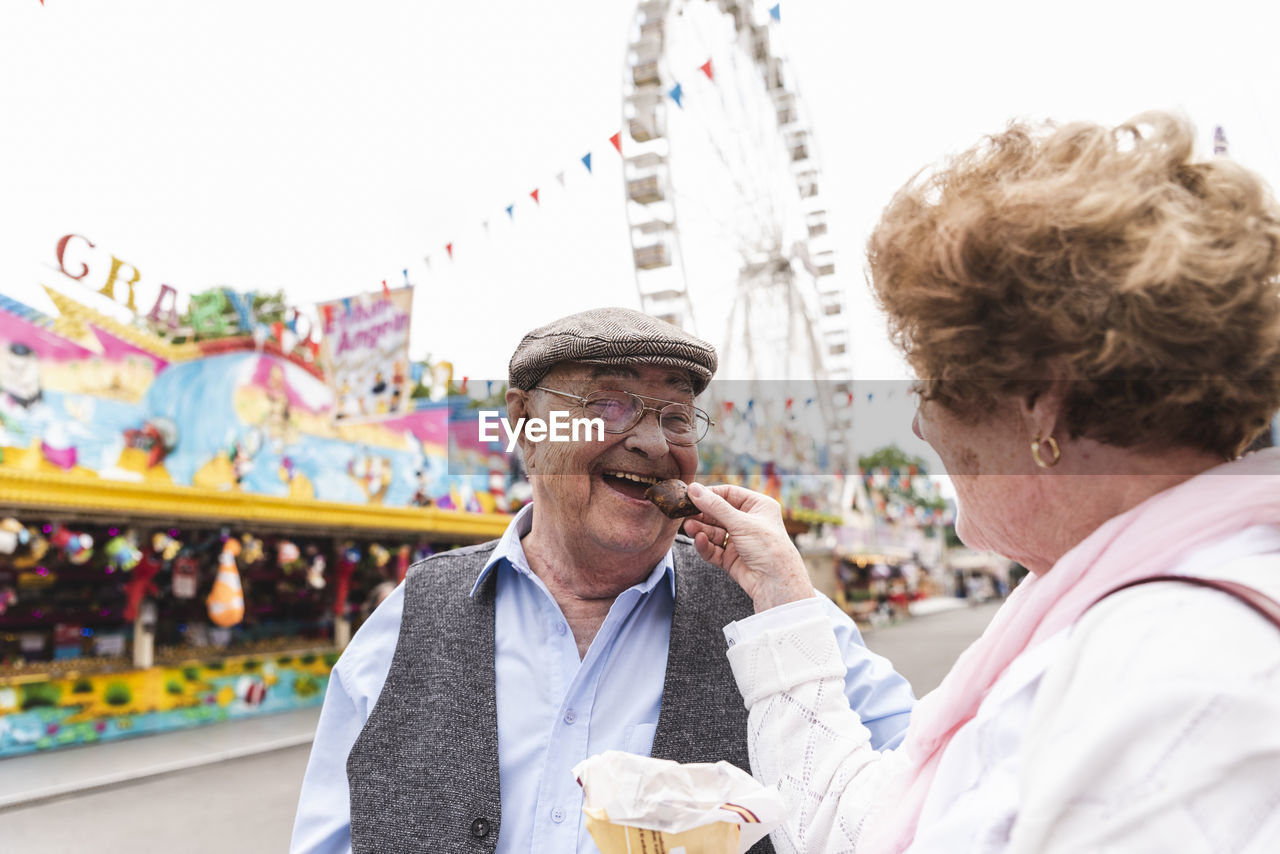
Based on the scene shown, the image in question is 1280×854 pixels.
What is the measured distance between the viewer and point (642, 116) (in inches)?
400

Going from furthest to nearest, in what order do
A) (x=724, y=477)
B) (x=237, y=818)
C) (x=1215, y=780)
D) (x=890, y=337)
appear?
(x=724, y=477)
(x=237, y=818)
(x=890, y=337)
(x=1215, y=780)

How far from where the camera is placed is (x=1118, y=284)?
780 millimetres

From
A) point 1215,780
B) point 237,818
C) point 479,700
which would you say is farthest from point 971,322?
point 237,818

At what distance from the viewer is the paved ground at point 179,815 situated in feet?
17.2

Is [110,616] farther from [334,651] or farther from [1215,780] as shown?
[1215,780]

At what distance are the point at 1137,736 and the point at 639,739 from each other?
1.00 m

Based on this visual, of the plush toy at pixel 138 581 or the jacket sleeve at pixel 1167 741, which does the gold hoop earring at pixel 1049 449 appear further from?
the plush toy at pixel 138 581

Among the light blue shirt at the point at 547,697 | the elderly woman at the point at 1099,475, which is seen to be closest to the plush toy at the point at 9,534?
the light blue shirt at the point at 547,697

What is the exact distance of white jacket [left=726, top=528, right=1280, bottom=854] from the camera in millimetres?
646

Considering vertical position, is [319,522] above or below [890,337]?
above

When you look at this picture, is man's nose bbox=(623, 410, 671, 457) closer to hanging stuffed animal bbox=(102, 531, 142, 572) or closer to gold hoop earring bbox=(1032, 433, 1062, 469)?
gold hoop earring bbox=(1032, 433, 1062, 469)

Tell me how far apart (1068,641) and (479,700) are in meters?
1.10

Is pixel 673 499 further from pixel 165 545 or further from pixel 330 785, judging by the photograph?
pixel 165 545

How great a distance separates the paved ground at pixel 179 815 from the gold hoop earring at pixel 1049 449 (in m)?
5.46
